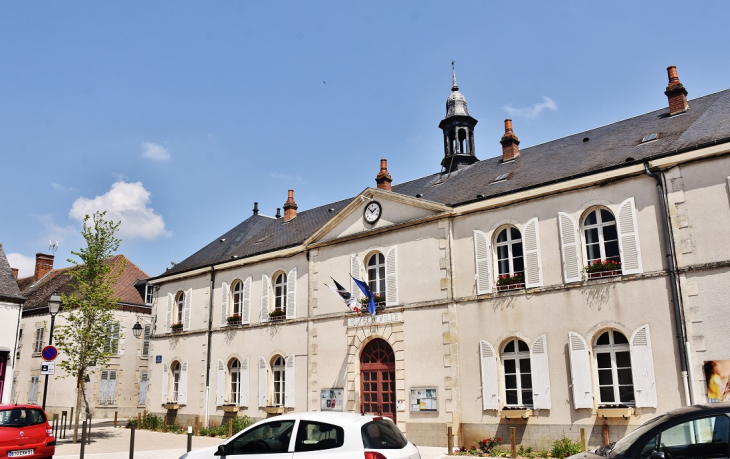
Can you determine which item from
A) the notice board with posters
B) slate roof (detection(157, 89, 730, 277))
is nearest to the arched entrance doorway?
the notice board with posters

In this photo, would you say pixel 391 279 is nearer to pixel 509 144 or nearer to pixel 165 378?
pixel 509 144

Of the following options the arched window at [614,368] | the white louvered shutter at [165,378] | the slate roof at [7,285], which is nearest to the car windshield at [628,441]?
the arched window at [614,368]

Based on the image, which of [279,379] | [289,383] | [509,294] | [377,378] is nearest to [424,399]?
[377,378]

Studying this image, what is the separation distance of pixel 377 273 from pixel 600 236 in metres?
6.49

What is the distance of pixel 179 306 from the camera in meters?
24.7

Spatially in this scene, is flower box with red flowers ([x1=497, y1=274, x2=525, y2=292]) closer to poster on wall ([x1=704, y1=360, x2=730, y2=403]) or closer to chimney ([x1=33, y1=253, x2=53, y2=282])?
poster on wall ([x1=704, y1=360, x2=730, y2=403])

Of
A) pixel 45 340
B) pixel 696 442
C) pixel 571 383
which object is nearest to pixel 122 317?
pixel 45 340

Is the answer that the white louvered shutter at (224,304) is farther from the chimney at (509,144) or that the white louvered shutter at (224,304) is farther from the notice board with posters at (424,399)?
the chimney at (509,144)

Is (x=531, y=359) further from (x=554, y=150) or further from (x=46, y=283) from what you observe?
(x=46, y=283)

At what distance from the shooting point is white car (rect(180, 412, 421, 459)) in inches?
272

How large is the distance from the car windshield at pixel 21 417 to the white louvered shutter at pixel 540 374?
A: 10367mm

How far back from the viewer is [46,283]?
33.4m

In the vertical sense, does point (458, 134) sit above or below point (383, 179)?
above

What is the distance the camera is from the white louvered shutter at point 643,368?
12223 millimetres
